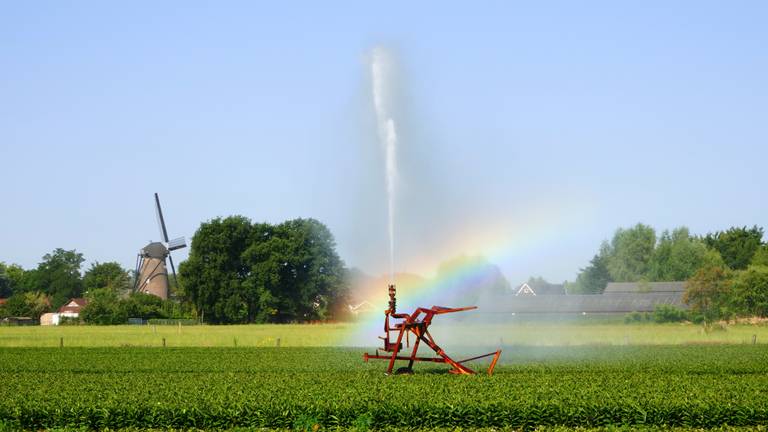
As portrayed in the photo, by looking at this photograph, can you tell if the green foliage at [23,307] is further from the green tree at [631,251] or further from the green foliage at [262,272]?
the green tree at [631,251]

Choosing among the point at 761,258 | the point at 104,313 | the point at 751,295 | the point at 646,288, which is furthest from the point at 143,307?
the point at 761,258

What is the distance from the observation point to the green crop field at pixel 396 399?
25953mm

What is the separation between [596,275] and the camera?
192250mm

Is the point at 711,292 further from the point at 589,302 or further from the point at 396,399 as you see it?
the point at 396,399

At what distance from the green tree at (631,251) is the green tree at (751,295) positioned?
8005cm

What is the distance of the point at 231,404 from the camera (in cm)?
2689

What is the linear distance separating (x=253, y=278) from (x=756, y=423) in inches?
4628

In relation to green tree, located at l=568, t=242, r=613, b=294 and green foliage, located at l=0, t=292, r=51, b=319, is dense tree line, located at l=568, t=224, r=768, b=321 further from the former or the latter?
green foliage, located at l=0, t=292, r=51, b=319

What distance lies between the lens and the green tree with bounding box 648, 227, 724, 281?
17038 cm

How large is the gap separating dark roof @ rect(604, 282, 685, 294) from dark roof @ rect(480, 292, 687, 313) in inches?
149

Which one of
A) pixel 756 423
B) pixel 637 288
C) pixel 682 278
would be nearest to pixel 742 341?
pixel 756 423

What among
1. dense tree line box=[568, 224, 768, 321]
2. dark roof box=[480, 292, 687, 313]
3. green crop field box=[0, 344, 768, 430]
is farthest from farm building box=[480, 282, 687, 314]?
green crop field box=[0, 344, 768, 430]

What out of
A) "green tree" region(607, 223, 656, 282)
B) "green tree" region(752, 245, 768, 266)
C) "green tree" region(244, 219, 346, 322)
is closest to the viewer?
"green tree" region(244, 219, 346, 322)

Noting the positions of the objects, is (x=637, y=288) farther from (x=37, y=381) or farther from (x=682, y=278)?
(x=37, y=381)
